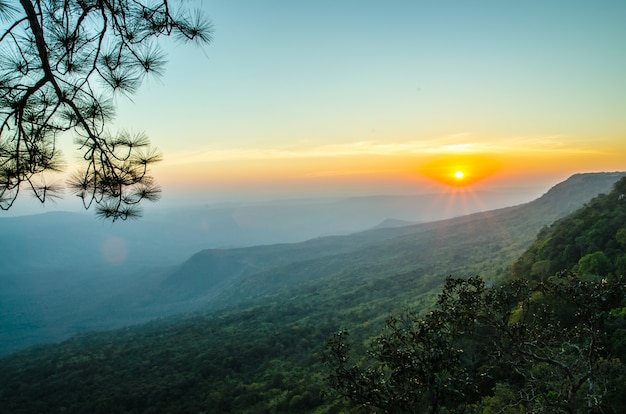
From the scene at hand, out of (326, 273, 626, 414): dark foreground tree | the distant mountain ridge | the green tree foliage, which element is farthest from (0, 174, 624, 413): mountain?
the green tree foliage

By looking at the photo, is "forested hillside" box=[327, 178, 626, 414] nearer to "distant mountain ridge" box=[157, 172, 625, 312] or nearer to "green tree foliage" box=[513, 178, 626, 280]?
"green tree foliage" box=[513, 178, 626, 280]

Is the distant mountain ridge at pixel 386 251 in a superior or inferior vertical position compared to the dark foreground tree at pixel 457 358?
inferior

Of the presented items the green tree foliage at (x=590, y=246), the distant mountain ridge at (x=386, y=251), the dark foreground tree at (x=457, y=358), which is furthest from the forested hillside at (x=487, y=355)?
the distant mountain ridge at (x=386, y=251)

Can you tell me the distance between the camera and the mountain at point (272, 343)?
89.2ft

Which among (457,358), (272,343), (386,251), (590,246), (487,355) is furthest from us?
(386,251)

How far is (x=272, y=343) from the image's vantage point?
3703 centimetres

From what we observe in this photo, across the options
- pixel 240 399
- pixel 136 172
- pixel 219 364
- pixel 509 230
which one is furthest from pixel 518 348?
pixel 509 230

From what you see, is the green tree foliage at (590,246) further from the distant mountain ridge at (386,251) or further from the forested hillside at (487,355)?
the distant mountain ridge at (386,251)

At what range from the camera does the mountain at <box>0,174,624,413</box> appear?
89.2 feet

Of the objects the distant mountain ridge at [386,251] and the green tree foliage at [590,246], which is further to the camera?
the distant mountain ridge at [386,251]

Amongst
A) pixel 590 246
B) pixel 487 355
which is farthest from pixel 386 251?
pixel 487 355

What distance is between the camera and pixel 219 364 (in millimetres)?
33719

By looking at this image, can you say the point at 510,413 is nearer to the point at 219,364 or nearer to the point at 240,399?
the point at 240,399

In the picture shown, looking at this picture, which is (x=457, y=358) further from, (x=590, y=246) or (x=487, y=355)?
(x=590, y=246)
